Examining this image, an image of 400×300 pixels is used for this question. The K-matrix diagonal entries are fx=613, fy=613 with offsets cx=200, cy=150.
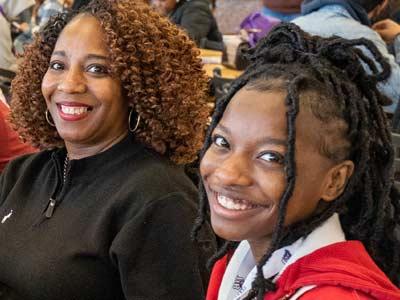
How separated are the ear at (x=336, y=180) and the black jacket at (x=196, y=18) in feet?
12.1

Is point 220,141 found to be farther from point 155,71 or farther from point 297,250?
point 155,71

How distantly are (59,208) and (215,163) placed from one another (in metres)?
0.67

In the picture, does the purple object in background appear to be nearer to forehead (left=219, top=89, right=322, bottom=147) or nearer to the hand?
the hand

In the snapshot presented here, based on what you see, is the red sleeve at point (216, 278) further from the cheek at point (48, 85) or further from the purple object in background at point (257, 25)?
the purple object in background at point (257, 25)

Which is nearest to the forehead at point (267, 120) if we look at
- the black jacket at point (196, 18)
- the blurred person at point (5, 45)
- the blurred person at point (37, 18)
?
the blurred person at point (5, 45)

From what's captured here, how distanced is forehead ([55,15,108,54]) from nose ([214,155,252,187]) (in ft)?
2.24

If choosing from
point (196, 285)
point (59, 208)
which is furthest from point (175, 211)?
point (59, 208)

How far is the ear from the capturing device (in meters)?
1.13

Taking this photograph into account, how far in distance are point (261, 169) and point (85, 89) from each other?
721mm

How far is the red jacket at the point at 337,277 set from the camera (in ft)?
3.46

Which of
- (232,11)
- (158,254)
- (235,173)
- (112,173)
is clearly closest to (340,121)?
(235,173)

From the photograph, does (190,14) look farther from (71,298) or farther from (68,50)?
(71,298)

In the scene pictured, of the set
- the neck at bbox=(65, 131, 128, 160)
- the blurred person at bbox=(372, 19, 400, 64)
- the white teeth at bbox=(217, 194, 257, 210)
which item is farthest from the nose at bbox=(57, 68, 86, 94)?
the blurred person at bbox=(372, 19, 400, 64)

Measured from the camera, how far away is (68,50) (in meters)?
1.68
